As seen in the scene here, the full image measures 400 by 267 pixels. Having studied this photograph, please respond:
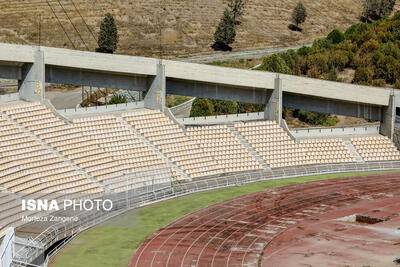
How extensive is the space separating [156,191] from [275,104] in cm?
1511

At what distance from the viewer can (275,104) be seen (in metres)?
53.9

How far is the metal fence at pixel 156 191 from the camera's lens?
31250mm

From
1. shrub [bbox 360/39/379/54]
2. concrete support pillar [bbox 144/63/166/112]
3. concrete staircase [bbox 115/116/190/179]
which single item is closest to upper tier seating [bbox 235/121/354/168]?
concrete support pillar [bbox 144/63/166/112]

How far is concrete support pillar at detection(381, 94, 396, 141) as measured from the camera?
55.7 metres

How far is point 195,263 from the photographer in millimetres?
30625

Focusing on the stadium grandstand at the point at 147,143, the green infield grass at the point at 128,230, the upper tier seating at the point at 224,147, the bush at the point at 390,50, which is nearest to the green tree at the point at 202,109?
the stadium grandstand at the point at 147,143

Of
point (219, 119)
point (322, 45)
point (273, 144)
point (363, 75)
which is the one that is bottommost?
point (273, 144)

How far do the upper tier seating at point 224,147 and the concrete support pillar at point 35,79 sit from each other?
10566mm

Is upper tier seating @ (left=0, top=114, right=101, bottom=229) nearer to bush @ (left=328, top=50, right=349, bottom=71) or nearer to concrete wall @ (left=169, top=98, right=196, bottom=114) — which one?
concrete wall @ (left=169, top=98, right=196, bottom=114)

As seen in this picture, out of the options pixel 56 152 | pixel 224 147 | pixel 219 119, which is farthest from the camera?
pixel 219 119

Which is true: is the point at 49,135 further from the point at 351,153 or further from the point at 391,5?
the point at 391,5

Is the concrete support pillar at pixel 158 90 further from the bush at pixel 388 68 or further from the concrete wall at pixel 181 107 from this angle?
the bush at pixel 388 68

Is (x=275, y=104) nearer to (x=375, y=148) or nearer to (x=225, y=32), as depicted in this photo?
(x=375, y=148)

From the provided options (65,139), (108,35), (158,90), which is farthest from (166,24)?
(65,139)
